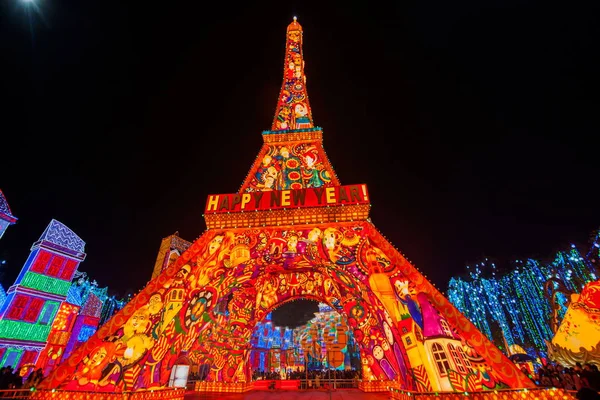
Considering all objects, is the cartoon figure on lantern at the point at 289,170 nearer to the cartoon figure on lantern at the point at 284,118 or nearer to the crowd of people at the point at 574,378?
the cartoon figure on lantern at the point at 284,118

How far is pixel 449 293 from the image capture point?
5397cm

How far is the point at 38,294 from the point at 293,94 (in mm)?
26672

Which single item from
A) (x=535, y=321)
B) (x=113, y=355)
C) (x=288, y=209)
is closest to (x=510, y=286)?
(x=535, y=321)

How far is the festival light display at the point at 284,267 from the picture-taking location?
18.0ft

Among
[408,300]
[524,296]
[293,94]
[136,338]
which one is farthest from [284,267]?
[524,296]

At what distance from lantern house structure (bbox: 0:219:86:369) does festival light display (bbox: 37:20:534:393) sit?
1872 cm

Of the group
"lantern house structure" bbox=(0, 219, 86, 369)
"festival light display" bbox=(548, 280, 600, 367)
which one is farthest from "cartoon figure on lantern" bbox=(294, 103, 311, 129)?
"lantern house structure" bbox=(0, 219, 86, 369)

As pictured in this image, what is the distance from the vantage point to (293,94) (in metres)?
12.2

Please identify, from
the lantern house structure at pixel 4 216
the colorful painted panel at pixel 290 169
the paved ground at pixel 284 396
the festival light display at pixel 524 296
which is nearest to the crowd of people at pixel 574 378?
the paved ground at pixel 284 396

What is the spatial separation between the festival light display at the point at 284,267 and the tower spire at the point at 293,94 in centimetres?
11

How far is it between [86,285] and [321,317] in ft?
109

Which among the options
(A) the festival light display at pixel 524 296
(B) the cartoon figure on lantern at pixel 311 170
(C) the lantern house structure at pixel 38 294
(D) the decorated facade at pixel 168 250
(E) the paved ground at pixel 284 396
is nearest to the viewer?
(E) the paved ground at pixel 284 396

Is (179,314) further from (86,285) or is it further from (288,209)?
(86,285)

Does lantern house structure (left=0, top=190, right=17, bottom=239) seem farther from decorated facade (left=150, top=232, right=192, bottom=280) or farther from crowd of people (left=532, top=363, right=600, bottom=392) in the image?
crowd of people (left=532, top=363, right=600, bottom=392)
